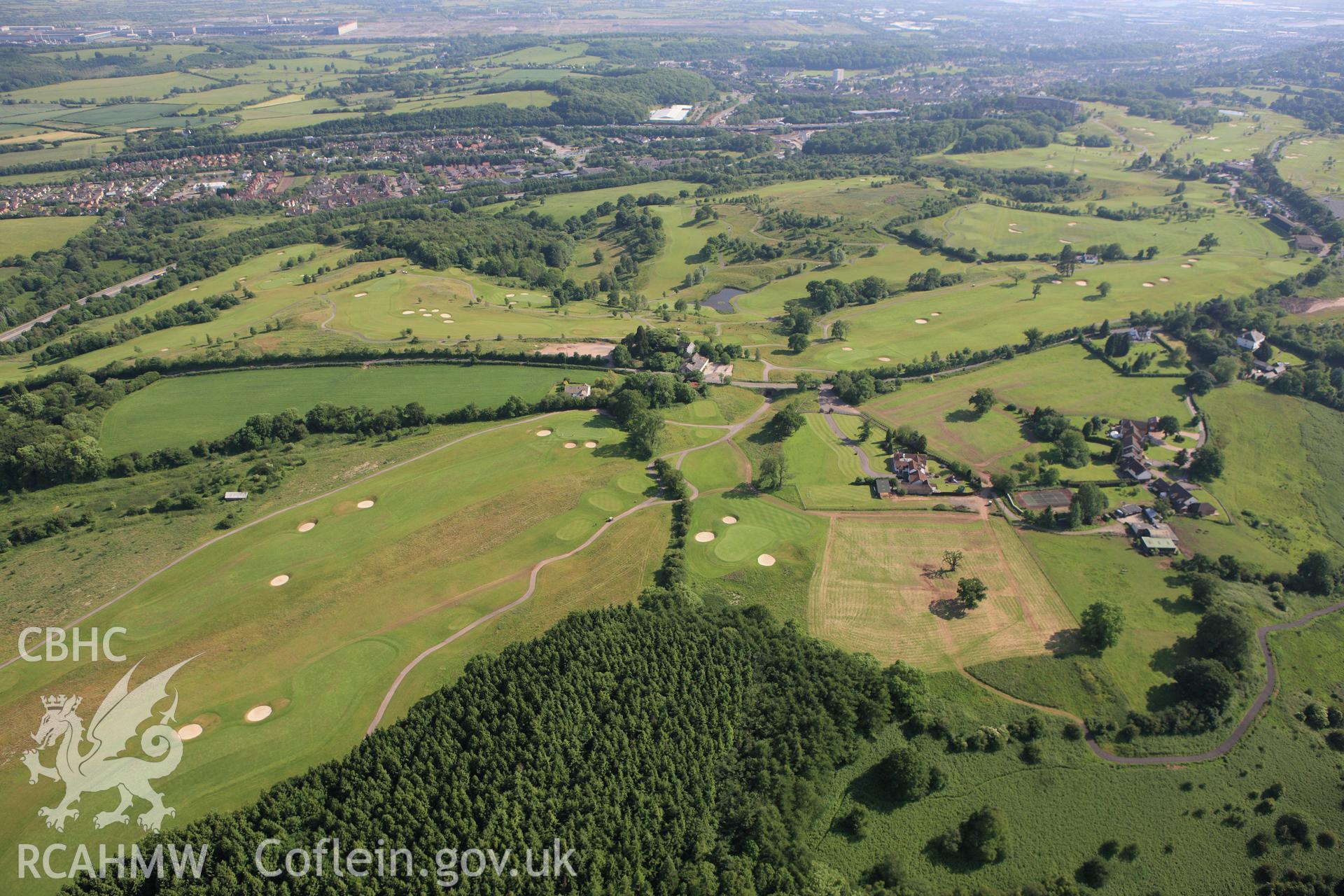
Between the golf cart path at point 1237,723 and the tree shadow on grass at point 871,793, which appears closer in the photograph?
the tree shadow on grass at point 871,793

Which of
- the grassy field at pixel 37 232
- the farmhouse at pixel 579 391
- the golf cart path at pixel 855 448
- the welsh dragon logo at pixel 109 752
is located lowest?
the golf cart path at pixel 855 448

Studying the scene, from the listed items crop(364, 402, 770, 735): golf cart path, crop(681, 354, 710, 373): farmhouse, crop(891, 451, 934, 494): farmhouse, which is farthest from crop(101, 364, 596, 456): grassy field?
crop(891, 451, 934, 494): farmhouse

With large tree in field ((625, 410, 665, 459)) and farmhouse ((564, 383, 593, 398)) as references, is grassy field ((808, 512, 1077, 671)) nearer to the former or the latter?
large tree in field ((625, 410, 665, 459))

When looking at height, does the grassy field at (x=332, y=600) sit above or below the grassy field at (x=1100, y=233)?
below

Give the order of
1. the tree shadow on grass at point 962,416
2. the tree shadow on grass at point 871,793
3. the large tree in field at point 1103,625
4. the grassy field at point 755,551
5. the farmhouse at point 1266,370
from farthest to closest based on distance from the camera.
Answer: the farmhouse at point 1266,370, the tree shadow on grass at point 962,416, the grassy field at point 755,551, the large tree in field at point 1103,625, the tree shadow on grass at point 871,793

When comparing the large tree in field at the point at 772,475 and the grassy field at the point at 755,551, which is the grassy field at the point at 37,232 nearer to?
the grassy field at the point at 755,551

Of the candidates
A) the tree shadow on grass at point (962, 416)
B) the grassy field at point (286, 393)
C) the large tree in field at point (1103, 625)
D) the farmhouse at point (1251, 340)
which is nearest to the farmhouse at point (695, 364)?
the grassy field at point (286, 393)

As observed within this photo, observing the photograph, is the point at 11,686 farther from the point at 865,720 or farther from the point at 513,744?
the point at 865,720
